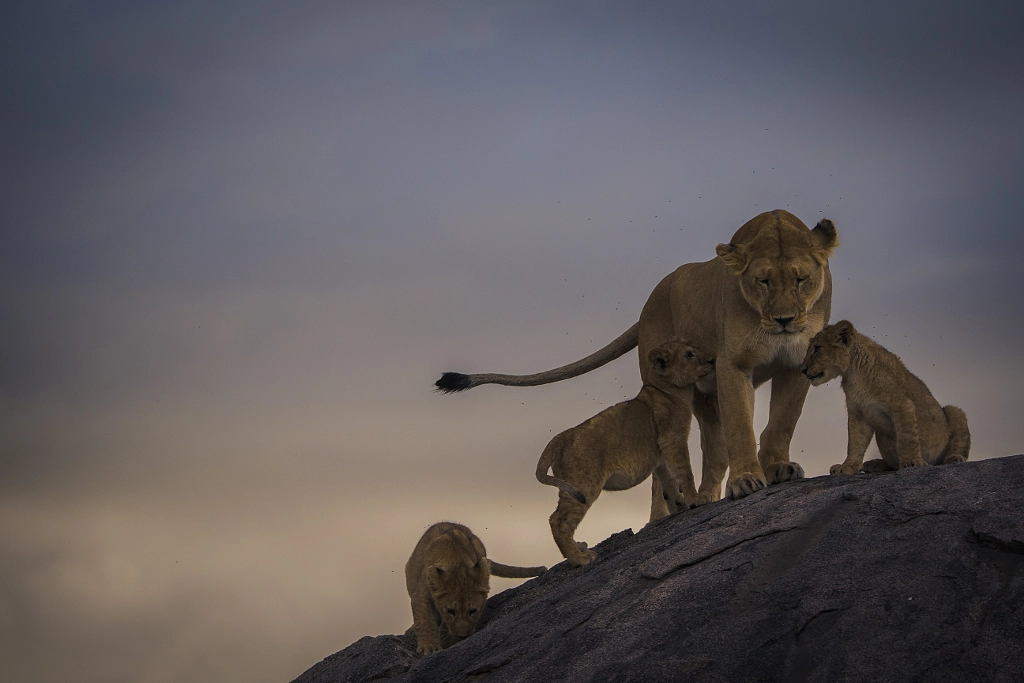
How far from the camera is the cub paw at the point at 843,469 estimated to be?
27.7 ft

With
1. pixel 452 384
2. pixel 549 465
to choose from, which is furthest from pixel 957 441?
pixel 452 384

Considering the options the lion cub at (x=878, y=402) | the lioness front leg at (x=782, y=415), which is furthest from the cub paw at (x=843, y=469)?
the lioness front leg at (x=782, y=415)

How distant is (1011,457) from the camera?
7.48 m

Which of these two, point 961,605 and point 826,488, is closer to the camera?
point 961,605

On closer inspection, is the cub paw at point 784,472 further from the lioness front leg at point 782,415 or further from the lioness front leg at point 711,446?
the lioness front leg at point 711,446

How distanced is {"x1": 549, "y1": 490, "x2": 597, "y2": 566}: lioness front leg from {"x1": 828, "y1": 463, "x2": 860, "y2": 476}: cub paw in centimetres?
190

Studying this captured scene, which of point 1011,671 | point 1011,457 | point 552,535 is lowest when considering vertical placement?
point 1011,671

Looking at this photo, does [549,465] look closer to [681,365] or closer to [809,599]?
[681,365]

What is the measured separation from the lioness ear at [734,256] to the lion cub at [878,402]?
803mm

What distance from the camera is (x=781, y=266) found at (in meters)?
8.58

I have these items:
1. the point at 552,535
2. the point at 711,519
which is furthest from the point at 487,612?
the point at 711,519

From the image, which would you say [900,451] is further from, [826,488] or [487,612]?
[487,612]

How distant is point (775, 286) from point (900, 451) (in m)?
1.54

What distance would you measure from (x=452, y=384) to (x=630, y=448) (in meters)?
2.82
